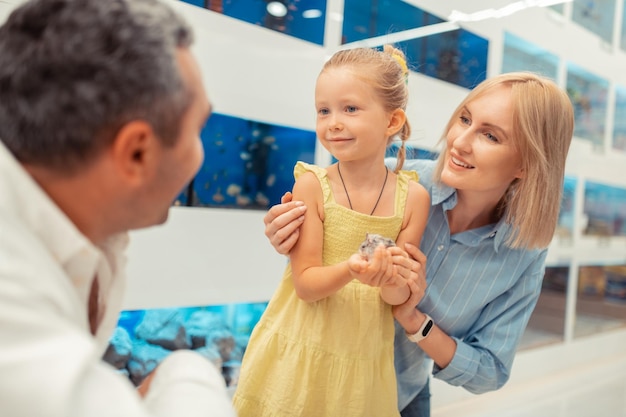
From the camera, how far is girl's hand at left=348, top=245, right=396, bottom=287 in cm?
126

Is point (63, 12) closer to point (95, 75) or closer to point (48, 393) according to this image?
point (95, 75)

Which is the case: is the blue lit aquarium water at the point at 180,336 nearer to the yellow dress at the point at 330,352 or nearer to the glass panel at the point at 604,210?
the yellow dress at the point at 330,352

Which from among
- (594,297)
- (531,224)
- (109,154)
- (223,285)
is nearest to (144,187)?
(109,154)

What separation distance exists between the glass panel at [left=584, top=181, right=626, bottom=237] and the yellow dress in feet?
12.8

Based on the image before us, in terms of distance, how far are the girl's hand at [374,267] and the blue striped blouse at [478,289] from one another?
1.80 feet

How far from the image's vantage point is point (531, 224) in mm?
1699

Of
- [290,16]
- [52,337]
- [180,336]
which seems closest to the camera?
[52,337]

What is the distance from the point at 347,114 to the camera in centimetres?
147

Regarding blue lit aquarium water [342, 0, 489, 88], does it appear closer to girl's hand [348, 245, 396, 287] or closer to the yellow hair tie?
the yellow hair tie

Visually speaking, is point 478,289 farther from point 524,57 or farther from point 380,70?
point 524,57

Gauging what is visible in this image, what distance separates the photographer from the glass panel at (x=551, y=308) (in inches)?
181

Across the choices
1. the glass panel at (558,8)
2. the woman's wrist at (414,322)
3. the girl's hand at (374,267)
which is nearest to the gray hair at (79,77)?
the girl's hand at (374,267)

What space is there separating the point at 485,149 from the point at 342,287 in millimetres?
613

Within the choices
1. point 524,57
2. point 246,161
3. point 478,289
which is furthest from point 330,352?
point 524,57
